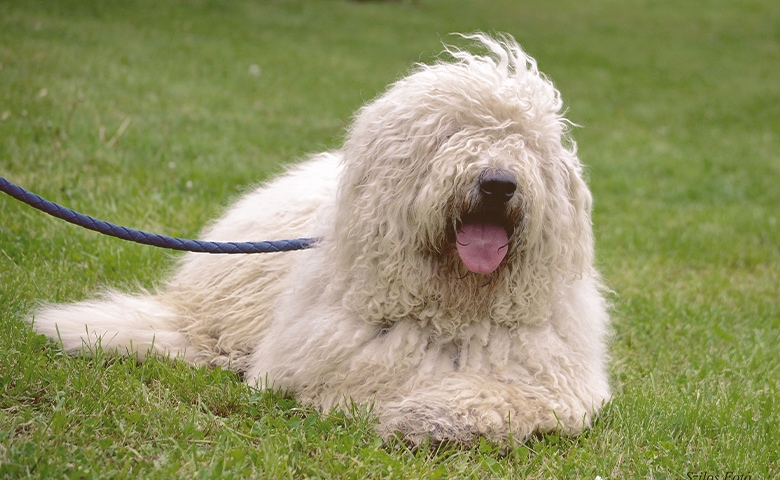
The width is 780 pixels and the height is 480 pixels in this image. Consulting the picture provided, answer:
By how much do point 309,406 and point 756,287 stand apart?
4350 mm

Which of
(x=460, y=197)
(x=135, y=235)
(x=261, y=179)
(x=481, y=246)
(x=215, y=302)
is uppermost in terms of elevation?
(x=460, y=197)

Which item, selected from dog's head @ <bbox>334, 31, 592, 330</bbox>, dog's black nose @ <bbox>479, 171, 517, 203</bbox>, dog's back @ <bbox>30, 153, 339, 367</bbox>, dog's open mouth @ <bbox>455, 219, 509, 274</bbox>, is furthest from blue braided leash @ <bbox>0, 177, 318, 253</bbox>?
dog's black nose @ <bbox>479, 171, 517, 203</bbox>

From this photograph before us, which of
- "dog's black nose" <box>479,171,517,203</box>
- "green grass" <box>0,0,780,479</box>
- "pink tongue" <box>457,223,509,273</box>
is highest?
"dog's black nose" <box>479,171,517,203</box>

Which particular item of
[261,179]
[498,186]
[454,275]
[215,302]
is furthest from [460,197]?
[261,179]

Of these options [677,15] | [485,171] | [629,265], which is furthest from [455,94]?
[677,15]

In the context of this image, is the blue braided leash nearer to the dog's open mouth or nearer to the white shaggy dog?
the white shaggy dog

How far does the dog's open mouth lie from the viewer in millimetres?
3361

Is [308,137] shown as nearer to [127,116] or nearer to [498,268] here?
[127,116]

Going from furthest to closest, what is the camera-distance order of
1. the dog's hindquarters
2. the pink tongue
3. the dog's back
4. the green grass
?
the dog's back
the dog's hindquarters
the pink tongue
the green grass

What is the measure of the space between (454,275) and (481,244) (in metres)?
0.24

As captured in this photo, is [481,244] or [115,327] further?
[115,327]

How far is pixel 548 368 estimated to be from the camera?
11.9 ft

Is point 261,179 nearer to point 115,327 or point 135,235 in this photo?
point 115,327

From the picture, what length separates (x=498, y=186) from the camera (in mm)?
3271
